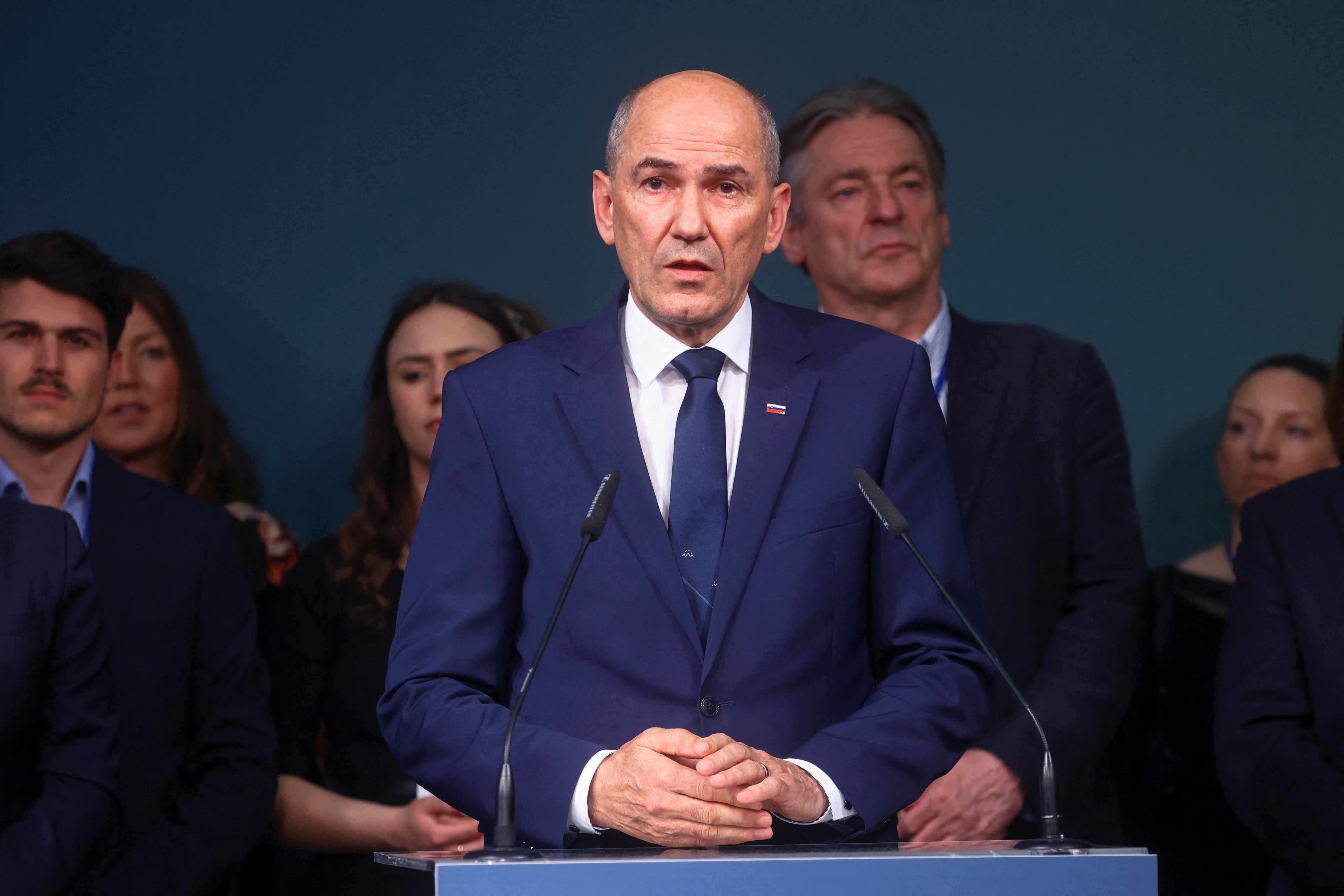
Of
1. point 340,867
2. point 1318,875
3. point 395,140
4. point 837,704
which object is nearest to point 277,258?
point 395,140

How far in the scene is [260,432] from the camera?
3.93m

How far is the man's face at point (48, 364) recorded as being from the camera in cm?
279

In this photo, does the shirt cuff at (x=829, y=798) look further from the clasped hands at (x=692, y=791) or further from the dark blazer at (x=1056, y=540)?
the dark blazer at (x=1056, y=540)

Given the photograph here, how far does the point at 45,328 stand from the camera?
285 centimetres

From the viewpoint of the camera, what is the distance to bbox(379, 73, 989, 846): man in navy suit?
5.46 feet

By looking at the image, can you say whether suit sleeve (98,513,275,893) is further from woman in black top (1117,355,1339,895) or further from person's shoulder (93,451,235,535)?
woman in black top (1117,355,1339,895)

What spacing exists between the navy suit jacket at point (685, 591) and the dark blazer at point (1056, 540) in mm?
741

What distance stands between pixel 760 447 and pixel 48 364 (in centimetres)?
163

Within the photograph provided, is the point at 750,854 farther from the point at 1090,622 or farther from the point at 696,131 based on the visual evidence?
the point at 1090,622

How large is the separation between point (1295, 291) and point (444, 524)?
2.99 meters

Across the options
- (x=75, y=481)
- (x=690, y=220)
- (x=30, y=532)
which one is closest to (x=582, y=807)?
(x=690, y=220)

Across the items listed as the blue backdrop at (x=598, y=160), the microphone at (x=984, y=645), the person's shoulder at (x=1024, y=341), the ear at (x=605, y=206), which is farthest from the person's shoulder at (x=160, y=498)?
the microphone at (x=984, y=645)

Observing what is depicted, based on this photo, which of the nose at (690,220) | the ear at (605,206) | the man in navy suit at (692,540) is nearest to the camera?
the man in navy suit at (692,540)

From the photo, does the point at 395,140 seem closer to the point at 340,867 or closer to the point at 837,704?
the point at 340,867
